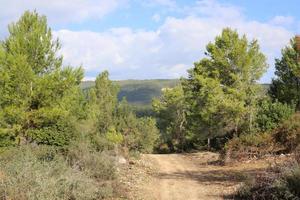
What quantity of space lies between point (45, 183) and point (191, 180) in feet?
23.9

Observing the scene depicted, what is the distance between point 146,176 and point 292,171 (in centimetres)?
801

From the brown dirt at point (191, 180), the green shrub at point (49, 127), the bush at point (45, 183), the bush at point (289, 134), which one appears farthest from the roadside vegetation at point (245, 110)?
the green shrub at point (49, 127)

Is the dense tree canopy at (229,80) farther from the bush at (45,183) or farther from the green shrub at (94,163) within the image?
the bush at (45,183)

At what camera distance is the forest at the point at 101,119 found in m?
11.4

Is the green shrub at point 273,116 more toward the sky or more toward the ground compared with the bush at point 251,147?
more toward the sky

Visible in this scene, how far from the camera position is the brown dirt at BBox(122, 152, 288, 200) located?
13242 millimetres

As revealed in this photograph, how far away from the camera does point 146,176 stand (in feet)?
57.4

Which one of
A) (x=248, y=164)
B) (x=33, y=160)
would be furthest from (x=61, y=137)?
(x=33, y=160)

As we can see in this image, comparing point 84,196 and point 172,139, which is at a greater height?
point 84,196

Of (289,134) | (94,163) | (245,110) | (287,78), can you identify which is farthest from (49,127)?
(287,78)

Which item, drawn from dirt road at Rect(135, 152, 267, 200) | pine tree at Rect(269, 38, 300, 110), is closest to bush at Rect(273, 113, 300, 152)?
dirt road at Rect(135, 152, 267, 200)

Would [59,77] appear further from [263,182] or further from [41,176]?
[263,182]

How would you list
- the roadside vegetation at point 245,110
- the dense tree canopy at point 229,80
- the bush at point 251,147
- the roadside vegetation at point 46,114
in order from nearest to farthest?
the roadside vegetation at point 245,110, the roadside vegetation at point 46,114, the bush at point 251,147, the dense tree canopy at point 229,80

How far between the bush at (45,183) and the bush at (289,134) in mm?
12056
